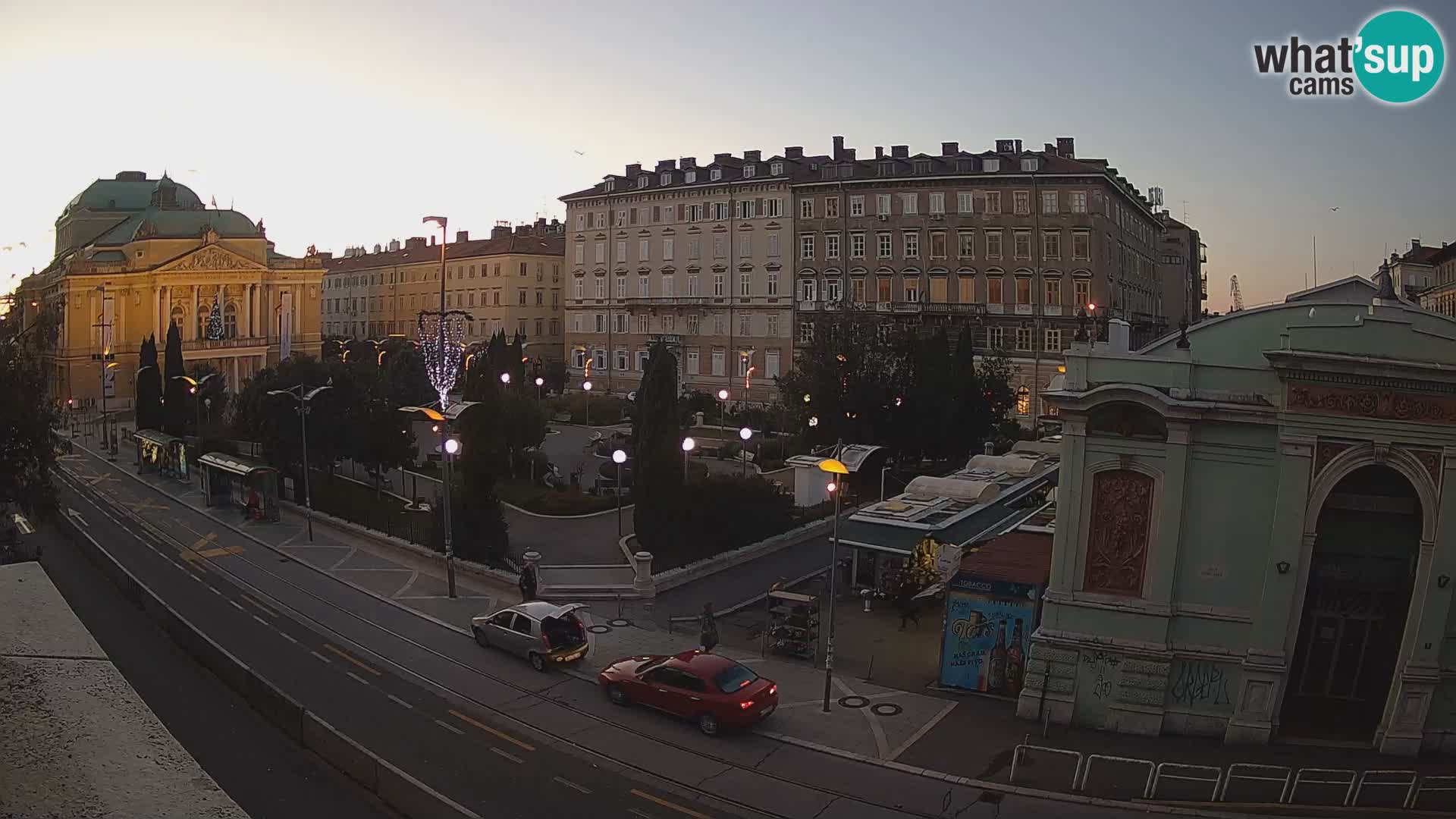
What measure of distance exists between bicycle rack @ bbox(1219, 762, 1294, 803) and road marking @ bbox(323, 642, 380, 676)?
16837 mm

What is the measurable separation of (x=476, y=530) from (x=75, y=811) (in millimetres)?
24535

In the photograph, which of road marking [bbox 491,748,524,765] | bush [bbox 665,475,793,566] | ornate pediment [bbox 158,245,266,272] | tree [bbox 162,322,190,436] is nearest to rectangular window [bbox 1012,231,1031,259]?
bush [bbox 665,475,793,566]

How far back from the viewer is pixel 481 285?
102125mm

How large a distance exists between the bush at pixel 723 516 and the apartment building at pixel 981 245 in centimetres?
2906

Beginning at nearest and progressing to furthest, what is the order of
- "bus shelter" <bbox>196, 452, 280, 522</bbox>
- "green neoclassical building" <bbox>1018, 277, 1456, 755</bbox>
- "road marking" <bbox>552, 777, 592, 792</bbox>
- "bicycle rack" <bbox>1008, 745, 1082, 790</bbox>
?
"road marking" <bbox>552, 777, 592, 792</bbox>, "bicycle rack" <bbox>1008, 745, 1082, 790</bbox>, "green neoclassical building" <bbox>1018, 277, 1456, 755</bbox>, "bus shelter" <bbox>196, 452, 280, 522</bbox>

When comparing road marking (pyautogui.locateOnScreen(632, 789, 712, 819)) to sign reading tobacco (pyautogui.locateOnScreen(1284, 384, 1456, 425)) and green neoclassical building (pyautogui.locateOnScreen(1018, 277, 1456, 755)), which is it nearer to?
green neoclassical building (pyautogui.locateOnScreen(1018, 277, 1456, 755))

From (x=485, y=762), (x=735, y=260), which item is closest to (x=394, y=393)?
(x=735, y=260)

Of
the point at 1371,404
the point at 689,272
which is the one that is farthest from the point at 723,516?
the point at 689,272

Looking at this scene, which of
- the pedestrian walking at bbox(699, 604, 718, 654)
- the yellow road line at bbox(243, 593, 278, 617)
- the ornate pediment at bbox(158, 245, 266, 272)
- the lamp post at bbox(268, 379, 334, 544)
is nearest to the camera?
the pedestrian walking at bbox(699, 604, 718, 654)

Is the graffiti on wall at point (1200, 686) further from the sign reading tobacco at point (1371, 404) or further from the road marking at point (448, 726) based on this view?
the road marking at point (448, 726)

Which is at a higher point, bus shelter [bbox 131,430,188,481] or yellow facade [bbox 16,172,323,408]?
yellow facade [bbox 16,172,323,408]

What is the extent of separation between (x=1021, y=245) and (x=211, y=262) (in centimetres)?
7019

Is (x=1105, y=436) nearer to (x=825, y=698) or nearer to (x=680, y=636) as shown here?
(x=825, y=698)

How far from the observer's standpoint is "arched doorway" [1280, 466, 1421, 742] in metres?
19.0
